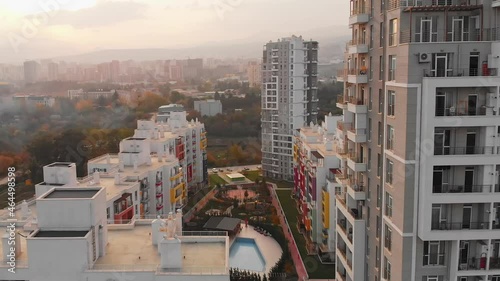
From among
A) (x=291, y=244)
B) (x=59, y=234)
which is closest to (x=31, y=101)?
(x=291, y=244)

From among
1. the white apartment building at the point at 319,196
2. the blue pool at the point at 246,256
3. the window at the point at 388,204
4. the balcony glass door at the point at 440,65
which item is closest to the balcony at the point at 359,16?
the balcony glass door at the point at 440,65

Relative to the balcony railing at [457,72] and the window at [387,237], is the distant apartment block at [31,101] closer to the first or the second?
the window at [387,237]

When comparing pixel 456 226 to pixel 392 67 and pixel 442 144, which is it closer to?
pixel 442 144

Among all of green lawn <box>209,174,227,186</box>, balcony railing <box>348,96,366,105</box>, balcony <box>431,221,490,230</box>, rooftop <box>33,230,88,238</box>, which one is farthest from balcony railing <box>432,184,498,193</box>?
green lawn <box>209,174,227,186</box>

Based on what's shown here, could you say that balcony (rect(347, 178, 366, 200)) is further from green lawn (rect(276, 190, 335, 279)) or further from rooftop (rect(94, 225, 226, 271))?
green lawn (rect(276, 190, 335, 279))

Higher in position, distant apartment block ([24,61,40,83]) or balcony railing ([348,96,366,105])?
distant apartment block ([24,61,40,83])

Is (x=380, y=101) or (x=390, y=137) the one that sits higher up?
(x=380, y=101)
